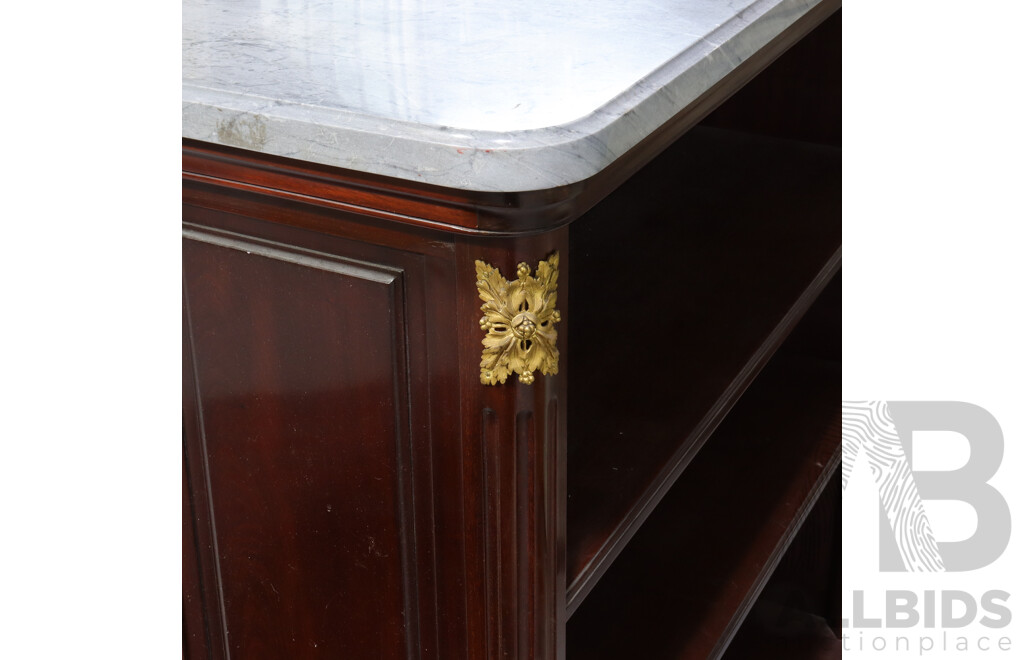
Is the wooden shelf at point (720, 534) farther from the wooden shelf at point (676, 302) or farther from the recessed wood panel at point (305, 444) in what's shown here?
the recessed wood panel at point (305, 444)

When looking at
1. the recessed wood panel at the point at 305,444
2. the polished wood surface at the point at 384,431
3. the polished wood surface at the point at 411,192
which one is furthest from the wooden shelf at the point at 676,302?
the polished wood surface at the point at 411,192

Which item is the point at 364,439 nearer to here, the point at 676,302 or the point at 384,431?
the point at 384,431

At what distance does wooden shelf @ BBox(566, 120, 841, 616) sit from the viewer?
0.91 meters

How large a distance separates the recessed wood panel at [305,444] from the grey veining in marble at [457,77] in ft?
0.33

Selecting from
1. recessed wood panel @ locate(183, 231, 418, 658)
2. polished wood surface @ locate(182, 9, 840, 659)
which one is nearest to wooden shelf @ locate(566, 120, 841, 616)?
polished wood surface @ locate(182, 9, 840, 659)

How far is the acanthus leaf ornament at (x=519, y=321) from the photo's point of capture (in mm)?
649

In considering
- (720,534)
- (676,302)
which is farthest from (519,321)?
(720,534)

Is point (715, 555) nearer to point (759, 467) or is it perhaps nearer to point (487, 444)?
point (759, 467)

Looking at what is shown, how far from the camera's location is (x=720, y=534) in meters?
1.30

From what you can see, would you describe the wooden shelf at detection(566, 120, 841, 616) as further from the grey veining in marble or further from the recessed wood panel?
the grey veining in marble

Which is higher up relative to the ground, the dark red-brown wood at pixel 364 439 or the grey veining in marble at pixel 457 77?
the grey veining in marble at pixel 457 77

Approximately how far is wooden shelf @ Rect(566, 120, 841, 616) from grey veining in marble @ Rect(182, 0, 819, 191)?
12.4 inches

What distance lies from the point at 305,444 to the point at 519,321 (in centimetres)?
20

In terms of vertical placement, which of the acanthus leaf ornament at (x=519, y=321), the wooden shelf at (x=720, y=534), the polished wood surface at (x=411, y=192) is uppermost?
the polished wood surface at (x=411, y=192)
